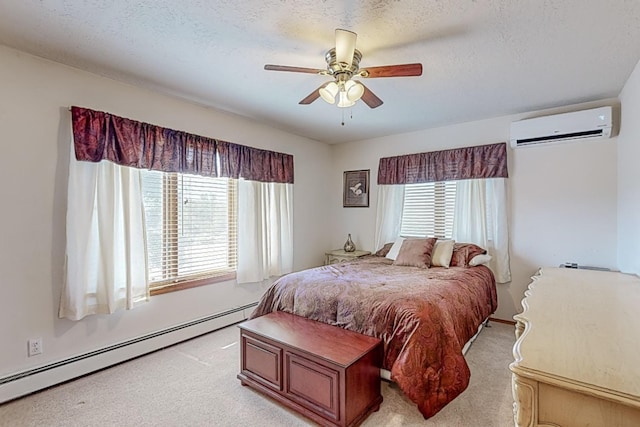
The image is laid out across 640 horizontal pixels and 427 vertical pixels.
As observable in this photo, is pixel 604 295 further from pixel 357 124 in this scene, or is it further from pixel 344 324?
pixel 357 124

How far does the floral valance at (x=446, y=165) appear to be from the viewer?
369cm

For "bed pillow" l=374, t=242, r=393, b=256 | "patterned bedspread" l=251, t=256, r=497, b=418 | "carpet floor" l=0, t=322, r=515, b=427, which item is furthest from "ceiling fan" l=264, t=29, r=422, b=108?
"bed pillow" l=374, t=242, r=393, b=256

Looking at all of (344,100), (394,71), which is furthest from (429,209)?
(394,71)

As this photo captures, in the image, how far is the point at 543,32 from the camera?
2006 millimetres

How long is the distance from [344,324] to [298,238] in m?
2.43

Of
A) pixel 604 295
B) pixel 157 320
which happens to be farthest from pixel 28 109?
pixel 604 295

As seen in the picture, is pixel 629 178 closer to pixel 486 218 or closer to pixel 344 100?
pixel 486 218

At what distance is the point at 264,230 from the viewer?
394 cm

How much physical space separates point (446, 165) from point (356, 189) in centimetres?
144

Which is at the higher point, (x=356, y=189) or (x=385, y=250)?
(x=356, y=189)

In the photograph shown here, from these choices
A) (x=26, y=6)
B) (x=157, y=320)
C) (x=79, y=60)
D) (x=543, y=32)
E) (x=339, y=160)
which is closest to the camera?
(x=26, y=6)

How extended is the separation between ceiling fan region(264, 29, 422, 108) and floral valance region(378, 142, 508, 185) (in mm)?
2102

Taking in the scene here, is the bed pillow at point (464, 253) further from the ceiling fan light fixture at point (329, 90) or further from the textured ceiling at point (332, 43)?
the ceiling fan light fixture at point (329, 90)

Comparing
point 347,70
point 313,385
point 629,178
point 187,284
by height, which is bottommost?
point 313,385
